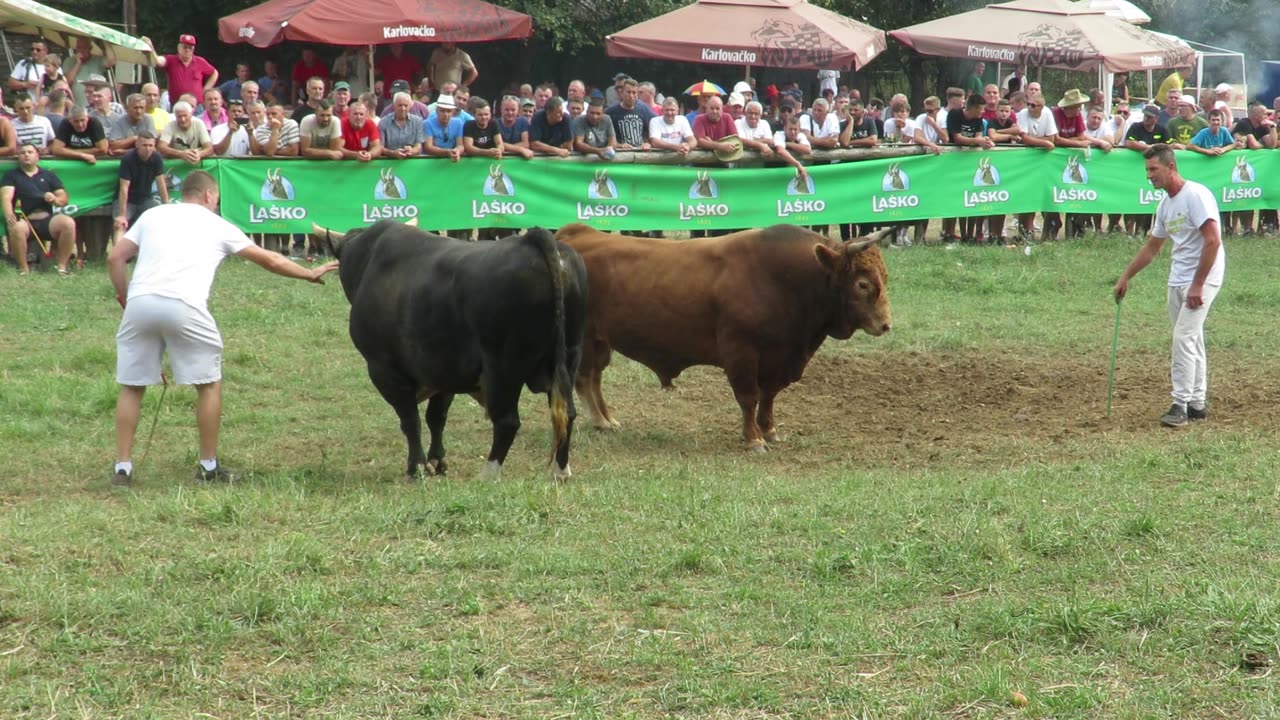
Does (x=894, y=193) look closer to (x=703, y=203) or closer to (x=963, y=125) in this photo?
(x=963, y=125)

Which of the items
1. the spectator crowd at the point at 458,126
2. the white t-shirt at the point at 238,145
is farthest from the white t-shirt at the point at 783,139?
the white t-shirt at the point at 238,145

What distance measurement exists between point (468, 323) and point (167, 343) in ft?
5.43

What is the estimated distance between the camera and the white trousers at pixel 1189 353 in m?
9.64

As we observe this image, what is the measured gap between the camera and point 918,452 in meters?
9.02

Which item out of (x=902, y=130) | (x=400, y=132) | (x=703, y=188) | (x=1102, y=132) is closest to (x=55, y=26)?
(x=400, y=132)

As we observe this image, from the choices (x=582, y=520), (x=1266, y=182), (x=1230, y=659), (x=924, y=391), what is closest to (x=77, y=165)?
(x=924, y=391)

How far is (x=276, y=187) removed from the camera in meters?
15.4

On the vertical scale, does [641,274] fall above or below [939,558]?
above

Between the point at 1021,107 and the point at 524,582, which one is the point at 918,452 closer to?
the point at 524,582

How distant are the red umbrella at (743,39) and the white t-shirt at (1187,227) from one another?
11371mm

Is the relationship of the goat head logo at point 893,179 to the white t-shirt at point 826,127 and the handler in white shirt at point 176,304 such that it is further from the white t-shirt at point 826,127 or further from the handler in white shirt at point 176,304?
the handler in white shirt at point 176,304

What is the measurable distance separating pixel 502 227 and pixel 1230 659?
11.8 metres

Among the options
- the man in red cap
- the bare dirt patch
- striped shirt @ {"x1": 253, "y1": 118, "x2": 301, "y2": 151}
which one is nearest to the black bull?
the bare dirt patch

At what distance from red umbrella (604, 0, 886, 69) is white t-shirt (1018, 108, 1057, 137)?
3390 mm
